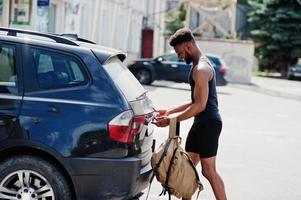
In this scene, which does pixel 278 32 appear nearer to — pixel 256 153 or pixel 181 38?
pixel 256 153

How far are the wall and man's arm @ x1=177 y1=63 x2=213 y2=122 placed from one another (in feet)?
102

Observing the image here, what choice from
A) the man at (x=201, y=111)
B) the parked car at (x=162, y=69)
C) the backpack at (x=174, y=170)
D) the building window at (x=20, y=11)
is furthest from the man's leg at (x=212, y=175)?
the parked car at (x=162, y=69)

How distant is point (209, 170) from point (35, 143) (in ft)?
5.92

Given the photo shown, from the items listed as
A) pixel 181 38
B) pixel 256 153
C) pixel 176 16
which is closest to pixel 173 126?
pixel 181 38

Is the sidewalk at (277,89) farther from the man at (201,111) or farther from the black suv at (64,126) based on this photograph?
the black suv at (64,126)

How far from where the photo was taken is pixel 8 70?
5348 mm

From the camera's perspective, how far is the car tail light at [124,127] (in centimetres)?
515

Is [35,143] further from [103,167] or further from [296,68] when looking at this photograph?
[296,68]

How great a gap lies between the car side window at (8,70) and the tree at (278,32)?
46.1 m

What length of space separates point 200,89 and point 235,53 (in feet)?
103

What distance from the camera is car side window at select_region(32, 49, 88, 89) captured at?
5.29m

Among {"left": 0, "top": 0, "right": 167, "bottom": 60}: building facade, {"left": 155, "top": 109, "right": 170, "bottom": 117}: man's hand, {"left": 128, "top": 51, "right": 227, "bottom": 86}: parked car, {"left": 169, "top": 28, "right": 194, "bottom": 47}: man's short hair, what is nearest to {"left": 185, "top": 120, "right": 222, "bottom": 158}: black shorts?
{"left": 155, "top": 109, "right": 170, "bottom": 117}: man's hand

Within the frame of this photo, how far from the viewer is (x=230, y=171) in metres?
8.94

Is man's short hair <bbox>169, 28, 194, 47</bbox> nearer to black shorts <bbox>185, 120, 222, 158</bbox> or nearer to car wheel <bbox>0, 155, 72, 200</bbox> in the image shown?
black shorts <bbox>185, 120, 222, 158</bbox>
